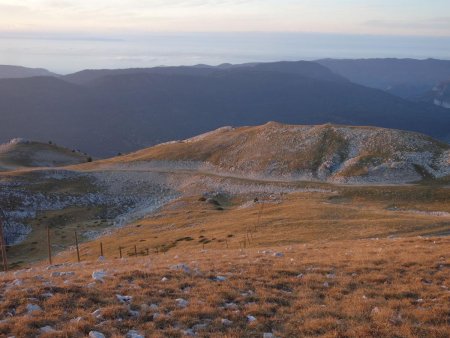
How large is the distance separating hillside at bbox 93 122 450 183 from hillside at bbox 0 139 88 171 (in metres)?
41.5

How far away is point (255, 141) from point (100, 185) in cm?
3399

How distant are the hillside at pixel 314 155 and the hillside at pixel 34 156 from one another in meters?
41.5

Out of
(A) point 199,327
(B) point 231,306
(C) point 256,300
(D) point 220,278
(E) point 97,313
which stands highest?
(E) point 97,313

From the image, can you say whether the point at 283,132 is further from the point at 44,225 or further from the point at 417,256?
the point at 417,256

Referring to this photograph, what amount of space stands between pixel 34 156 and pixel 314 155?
95.3 meters

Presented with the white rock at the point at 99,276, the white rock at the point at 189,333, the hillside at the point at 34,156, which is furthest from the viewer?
the hillside at the point at 34,156

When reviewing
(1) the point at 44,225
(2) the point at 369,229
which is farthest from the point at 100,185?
(2) the point at 369,229

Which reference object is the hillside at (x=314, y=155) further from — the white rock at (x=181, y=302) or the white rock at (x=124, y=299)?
the white rock at (x=124, y=299)

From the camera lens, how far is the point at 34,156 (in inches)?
5620

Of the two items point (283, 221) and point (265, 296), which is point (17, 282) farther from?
point (283, 221)

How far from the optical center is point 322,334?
13430 millimetres

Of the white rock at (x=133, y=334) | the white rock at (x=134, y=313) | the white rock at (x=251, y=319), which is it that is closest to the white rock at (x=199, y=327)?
the white rock at (x=251, y=319)

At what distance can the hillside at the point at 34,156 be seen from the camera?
13500 cm

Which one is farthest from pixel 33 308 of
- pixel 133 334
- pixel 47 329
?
pixel 133 334
